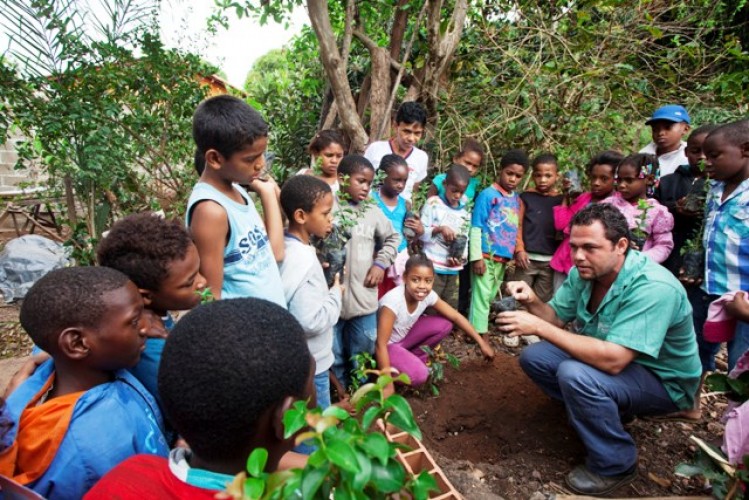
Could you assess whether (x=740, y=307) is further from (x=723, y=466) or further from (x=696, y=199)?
(x=696, y=199)

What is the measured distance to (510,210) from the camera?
13.7 ft

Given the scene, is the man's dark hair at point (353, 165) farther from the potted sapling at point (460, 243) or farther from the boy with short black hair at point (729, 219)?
the boy with short black hair at point (729, 219)

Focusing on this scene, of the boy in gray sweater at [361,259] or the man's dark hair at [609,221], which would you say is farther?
the boy in gray sweater at [361,259]

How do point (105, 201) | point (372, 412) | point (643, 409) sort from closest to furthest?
point (372, 412)
point (643, 409)
point (105, 201)

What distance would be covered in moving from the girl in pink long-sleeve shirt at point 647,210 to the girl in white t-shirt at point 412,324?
153 cm

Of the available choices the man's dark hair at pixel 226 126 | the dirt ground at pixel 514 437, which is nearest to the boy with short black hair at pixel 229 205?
the man's dark hair at pixel 226 126

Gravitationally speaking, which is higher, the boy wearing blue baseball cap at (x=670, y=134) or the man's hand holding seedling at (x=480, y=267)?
the boy wearing blue baseball cap at (x=670, y=134)

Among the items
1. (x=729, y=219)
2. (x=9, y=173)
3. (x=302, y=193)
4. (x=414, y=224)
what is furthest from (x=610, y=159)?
(x=9, y=173)

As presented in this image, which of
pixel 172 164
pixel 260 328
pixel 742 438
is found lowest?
pixel 742 438

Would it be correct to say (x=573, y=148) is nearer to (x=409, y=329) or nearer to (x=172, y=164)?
(x=409, y=329)

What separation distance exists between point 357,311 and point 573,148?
3.40 meters

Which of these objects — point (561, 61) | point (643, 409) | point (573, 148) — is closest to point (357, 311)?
point (643, 409)

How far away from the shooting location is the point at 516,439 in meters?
3.00

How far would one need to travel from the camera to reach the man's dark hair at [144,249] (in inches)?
66.4
